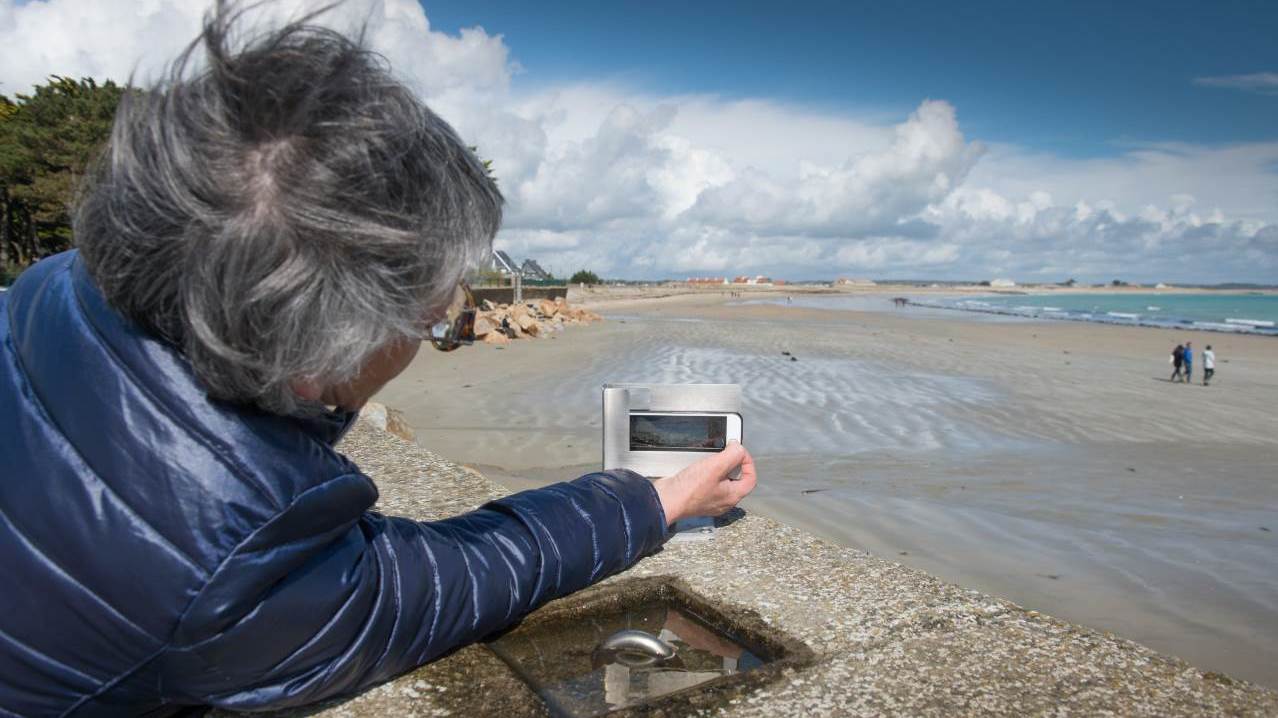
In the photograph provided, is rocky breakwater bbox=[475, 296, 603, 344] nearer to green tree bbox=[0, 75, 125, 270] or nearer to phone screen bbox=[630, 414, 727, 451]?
green tree bbox=[0, 75, 125, 270]

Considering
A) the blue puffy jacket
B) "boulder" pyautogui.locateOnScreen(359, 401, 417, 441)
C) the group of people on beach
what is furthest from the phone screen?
the group of people on beach

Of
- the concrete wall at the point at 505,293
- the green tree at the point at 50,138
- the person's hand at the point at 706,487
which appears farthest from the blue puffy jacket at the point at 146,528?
the green tree at the point at 50,138

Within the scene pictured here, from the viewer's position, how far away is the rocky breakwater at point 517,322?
19.6 m

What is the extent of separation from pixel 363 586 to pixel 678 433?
1173 mm

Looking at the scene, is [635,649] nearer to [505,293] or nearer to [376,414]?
[376,414]

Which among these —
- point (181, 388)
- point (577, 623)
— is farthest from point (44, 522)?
point (577, 623)

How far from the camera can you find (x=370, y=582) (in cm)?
132

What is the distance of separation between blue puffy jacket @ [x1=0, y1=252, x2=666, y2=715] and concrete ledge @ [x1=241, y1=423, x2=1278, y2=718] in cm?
44

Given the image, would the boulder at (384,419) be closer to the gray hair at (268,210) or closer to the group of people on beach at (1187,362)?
the gray hair at (268,210)

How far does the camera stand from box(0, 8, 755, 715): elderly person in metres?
1.04

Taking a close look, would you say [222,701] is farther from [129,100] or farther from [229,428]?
[129,100]

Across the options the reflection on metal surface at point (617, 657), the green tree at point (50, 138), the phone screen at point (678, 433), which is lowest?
the reflection on metal surface at point (617, 657)

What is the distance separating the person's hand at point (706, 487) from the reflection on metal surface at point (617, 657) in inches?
11.2

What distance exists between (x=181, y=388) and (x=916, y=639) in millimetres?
1598
